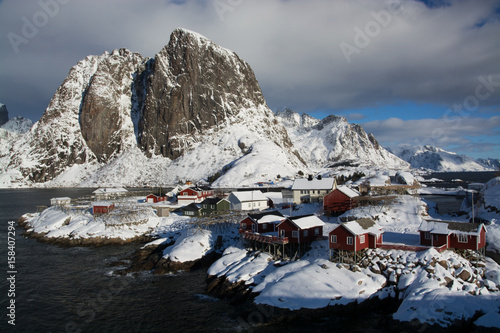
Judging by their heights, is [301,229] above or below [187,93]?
below

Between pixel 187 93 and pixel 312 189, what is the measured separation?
132102 millimetres

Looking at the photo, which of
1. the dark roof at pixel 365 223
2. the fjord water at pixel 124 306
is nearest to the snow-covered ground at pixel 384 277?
the fjord water at pixel 124 306

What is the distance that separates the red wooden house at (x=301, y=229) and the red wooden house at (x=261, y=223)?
5.02 m

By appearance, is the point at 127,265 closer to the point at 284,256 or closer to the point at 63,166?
the point at 284,256

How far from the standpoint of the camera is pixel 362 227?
104 ft

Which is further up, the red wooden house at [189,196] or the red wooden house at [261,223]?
the red wooden house at [189,196]

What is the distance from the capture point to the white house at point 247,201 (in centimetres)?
5728

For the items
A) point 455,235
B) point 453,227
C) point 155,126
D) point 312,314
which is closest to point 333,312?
point 312,314

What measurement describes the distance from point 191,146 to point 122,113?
5030cm

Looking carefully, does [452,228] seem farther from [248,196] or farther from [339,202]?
[248,196]

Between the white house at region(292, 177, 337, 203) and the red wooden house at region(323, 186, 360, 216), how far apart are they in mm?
9070

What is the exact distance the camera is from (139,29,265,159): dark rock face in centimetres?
17462

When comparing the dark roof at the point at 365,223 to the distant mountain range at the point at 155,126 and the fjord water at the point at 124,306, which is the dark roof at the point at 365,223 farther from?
the distant mountain range at the point at 155,126

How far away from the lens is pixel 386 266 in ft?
94.6
